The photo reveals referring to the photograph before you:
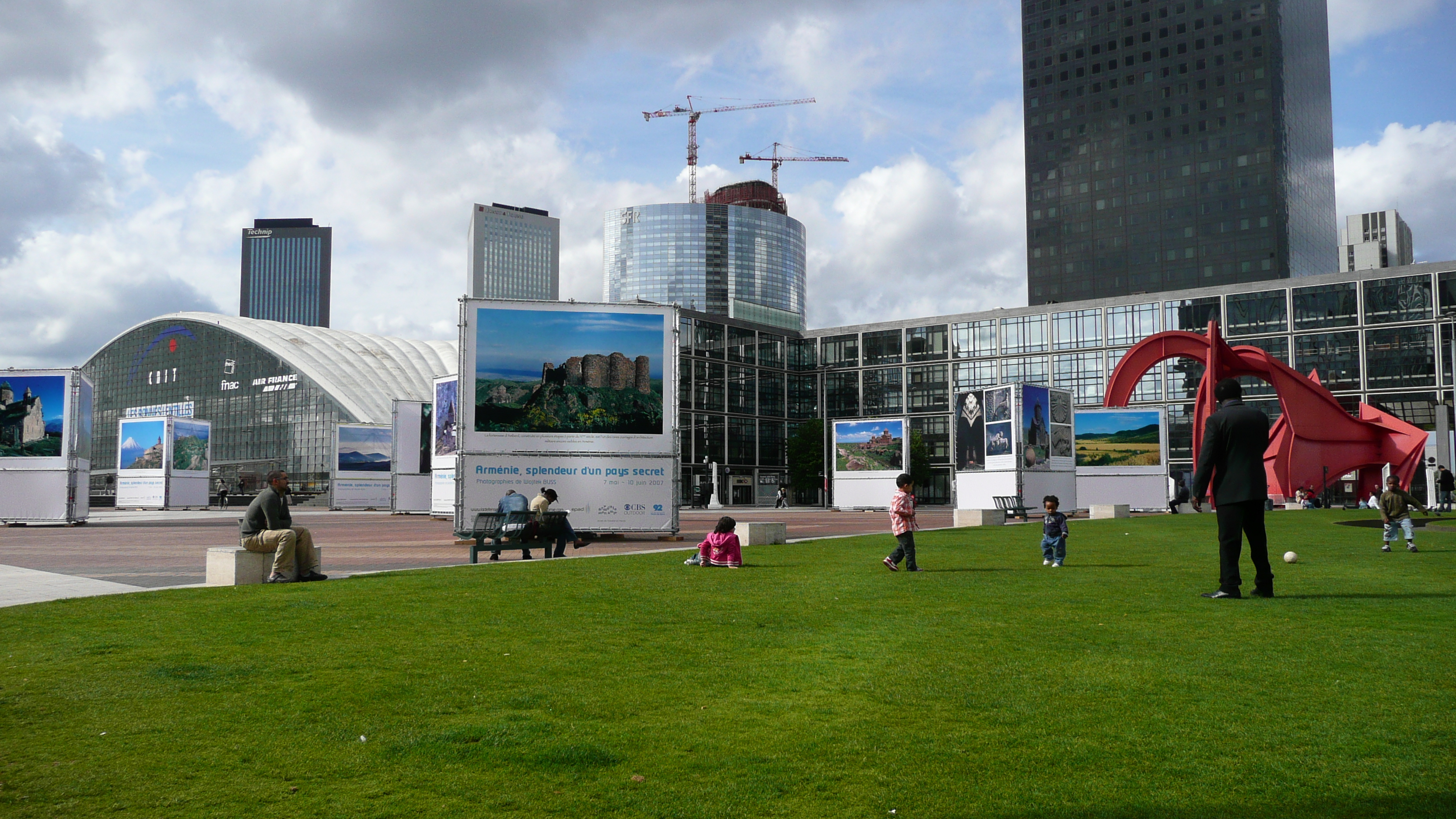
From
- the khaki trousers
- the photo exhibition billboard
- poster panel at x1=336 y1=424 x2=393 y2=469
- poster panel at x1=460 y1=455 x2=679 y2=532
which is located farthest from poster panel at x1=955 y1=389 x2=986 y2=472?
the photo exhibition billboard

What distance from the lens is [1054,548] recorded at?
50.1ft

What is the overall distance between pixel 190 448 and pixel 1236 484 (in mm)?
64220

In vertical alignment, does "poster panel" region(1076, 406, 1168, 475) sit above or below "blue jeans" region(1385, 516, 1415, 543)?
above

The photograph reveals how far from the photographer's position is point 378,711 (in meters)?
5.76

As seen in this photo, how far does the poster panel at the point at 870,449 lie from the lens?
58438 mm

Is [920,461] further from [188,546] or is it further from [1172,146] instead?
[188,546]

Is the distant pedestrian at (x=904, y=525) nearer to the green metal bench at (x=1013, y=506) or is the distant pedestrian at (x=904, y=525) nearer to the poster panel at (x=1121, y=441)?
the green metal bench at (x=1013, y=506)

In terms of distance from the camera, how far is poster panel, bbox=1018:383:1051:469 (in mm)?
40906

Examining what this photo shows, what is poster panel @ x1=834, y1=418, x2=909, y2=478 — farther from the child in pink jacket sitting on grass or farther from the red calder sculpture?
the child in pink jacket sitting on grass

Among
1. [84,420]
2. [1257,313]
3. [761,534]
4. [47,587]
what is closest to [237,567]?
[47,587]

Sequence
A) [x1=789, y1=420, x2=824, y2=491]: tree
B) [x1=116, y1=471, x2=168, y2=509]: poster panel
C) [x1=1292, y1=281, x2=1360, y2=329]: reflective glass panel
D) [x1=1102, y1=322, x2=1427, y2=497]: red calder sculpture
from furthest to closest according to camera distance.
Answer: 1. [x1=789, y1=420, x2=824, y2=491]: tree
2. [x1=1292, y1=281, x2=1360, y2=329]: reflective glass panel
3. [x1=116, y1=471, x2=168, y2=509]: poster panel
4. [x1=1102, y1=322, x2=1427, y2=497]: red calder sculpture

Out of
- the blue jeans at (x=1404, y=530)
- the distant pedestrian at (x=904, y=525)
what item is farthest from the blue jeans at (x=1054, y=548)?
the blue jeans at (x=1404, y=530)

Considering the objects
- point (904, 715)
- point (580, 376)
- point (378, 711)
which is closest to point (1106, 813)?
point (904, 715)

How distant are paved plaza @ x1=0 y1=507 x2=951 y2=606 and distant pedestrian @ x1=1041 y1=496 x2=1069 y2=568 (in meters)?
8.07
